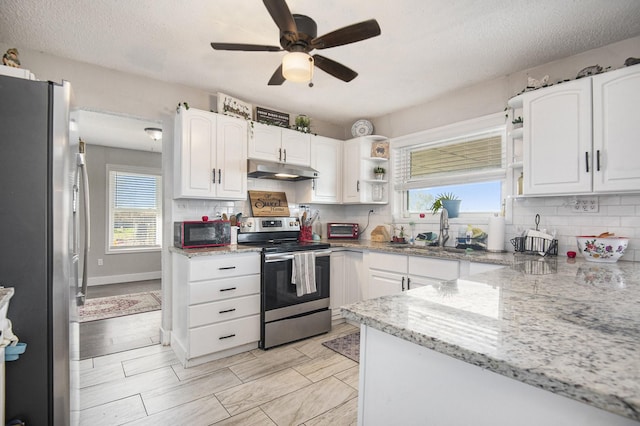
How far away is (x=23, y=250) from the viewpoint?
1.30m

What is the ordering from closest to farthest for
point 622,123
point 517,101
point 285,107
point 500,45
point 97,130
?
1. point 622,123
2. point 500,45
3. point 517,101
4. point 285,107
5. point 97,130

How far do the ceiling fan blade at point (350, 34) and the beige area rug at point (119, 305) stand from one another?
3840mm

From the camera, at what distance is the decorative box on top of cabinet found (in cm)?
385

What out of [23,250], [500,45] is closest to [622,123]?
[500,45]

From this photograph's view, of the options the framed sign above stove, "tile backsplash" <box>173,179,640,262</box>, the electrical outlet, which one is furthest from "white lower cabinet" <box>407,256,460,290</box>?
the framed sign above stove

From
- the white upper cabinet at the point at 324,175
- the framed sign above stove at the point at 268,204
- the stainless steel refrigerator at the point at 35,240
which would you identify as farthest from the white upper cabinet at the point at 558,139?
the stainless steel refrigerator at the point at 35,240

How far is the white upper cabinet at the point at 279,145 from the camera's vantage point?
3.33m

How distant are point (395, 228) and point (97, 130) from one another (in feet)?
14.4

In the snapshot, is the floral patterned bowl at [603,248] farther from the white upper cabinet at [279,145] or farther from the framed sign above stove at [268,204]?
the framed sign above stove at [268,204]

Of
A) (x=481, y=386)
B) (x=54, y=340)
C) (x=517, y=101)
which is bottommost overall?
(x=54, y=340)

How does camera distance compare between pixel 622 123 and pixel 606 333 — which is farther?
pixel 622 123

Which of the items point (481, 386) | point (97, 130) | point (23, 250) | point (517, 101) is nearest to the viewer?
point (481, 386)

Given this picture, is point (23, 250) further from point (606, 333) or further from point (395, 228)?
point (395, 228)

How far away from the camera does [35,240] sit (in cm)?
133
